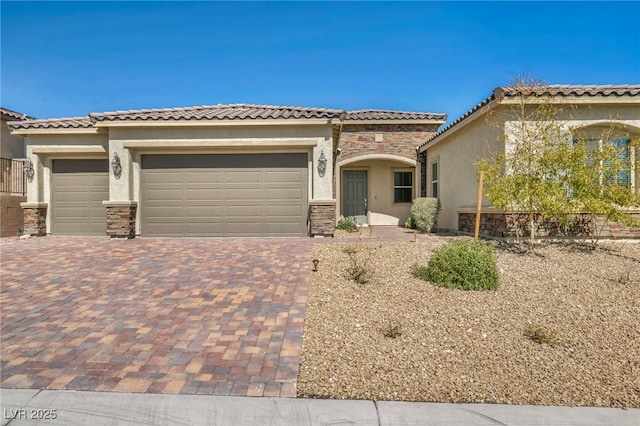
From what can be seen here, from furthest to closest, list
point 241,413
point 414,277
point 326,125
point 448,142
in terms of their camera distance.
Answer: point 448,142, point 326,125, point 414,277, point 241,413

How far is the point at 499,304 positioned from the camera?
4.97 m

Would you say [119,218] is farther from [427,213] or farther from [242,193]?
[427,213]

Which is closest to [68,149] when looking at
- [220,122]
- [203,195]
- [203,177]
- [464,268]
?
[203,177]

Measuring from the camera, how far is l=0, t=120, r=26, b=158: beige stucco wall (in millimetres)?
14242

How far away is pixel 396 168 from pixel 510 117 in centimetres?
747

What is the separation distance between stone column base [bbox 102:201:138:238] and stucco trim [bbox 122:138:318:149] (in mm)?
1938

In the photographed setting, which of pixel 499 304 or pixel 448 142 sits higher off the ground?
pixel 448 142

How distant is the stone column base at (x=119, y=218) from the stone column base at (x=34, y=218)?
2900 millimetres

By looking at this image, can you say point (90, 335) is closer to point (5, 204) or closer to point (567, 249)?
point (567, 249)

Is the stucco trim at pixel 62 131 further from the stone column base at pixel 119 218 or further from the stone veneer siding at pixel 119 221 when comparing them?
the stone veneer siding at pixel 119 221

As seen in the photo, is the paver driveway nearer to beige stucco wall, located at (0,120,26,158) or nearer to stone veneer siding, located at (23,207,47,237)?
stone veneer siding, located at (23,207,47,237)

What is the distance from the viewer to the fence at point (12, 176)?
1300 cm

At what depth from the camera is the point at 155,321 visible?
4.54m

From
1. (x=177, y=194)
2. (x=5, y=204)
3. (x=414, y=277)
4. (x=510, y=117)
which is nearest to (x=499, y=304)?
(x=414, y=277)
